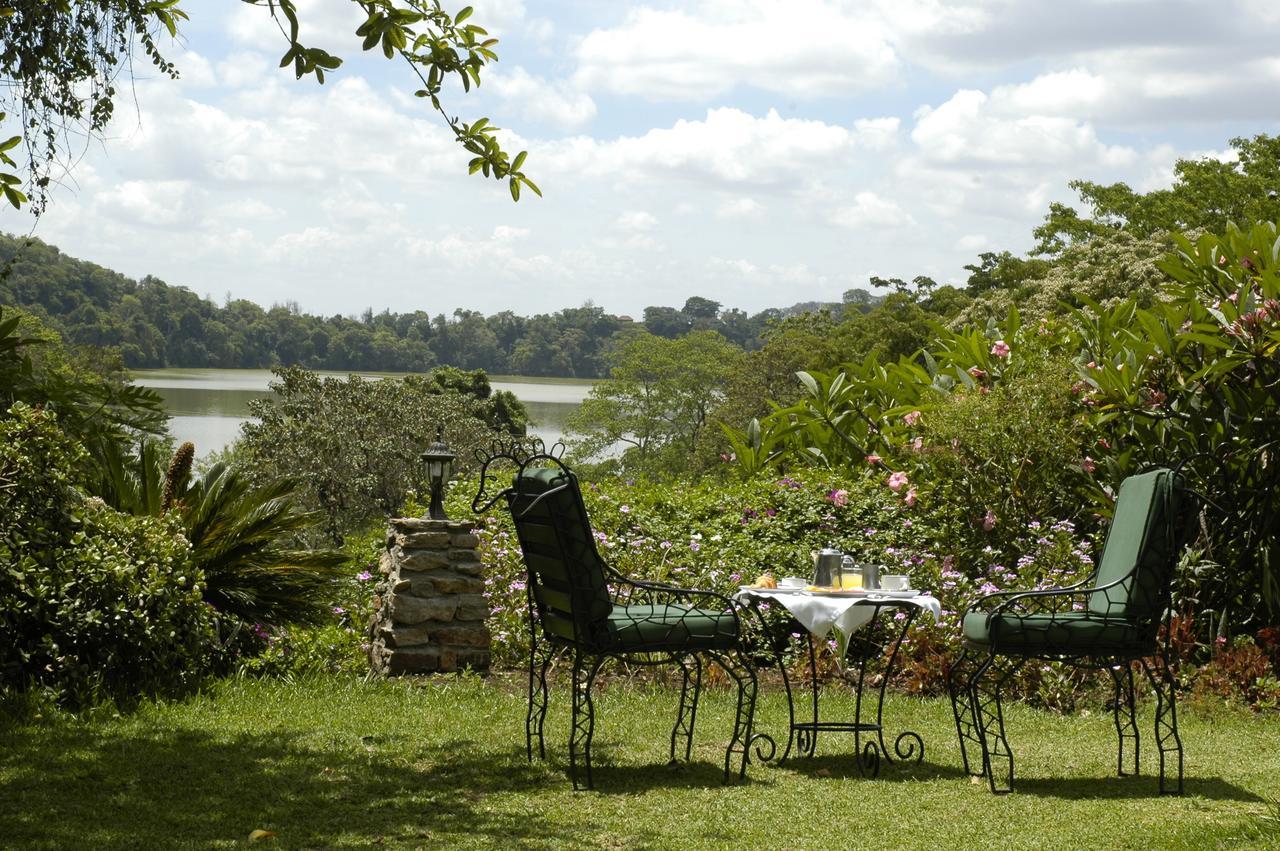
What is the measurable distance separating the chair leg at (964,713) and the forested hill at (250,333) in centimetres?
4755

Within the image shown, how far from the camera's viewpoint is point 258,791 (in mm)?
4496

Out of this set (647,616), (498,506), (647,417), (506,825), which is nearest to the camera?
(506,825)

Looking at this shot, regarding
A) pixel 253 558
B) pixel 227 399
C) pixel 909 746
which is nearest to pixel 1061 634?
pixel 909 746

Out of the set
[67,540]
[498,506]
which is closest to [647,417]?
[498,506]

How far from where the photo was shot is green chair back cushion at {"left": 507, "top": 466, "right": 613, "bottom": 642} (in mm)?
4711

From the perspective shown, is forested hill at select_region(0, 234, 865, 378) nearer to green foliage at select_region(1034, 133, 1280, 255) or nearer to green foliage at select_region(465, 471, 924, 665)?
green foliage at select_region(1034, 133, 1280, 255)

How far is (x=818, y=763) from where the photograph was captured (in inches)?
207

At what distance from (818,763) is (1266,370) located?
3574 mm

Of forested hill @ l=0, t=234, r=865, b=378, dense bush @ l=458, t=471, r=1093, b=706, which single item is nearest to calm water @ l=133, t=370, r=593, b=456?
forested hill @ l=0, t=234, r=865, b=378

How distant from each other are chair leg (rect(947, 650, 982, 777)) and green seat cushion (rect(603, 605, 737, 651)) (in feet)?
2.94

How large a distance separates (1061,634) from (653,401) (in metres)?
44.2

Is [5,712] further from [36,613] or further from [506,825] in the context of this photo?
[506,825]

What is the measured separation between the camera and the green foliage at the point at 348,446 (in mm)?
20750

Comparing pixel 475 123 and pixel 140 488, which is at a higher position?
pixel 475 123
